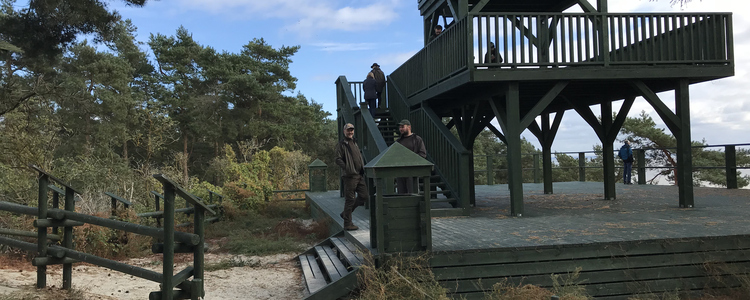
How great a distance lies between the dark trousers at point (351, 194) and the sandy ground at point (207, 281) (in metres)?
1.13

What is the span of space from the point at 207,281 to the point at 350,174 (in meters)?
2.52

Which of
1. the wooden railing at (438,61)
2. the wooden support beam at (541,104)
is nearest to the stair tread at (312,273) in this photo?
the wooden railing at (438,61)

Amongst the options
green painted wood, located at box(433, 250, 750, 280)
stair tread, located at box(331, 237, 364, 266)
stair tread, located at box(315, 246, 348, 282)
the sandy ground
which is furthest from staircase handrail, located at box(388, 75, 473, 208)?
green painted wood, located at box(433, 250, 750, 280)

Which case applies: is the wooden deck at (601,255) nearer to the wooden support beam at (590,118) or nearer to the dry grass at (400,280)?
the dry grass at (400,280)

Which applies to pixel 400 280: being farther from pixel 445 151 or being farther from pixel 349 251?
pixel 445 151

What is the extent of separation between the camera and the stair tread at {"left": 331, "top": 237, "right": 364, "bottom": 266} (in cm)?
649

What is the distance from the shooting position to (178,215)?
12156 millimetres

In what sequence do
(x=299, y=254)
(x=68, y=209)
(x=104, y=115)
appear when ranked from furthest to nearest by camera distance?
(x=104, y=115)
(x=299, y=254)
(x=68, y=209)

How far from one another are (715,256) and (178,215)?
10.4 meters

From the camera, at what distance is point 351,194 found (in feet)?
26.4

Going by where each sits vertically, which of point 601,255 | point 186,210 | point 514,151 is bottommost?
point 601,255

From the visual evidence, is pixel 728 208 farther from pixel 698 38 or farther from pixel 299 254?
pixel 299 254

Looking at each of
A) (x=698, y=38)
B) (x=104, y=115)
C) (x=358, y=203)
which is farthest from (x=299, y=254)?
(x=104, y=115)

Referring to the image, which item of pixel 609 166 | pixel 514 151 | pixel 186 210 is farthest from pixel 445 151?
pixel 186 210
